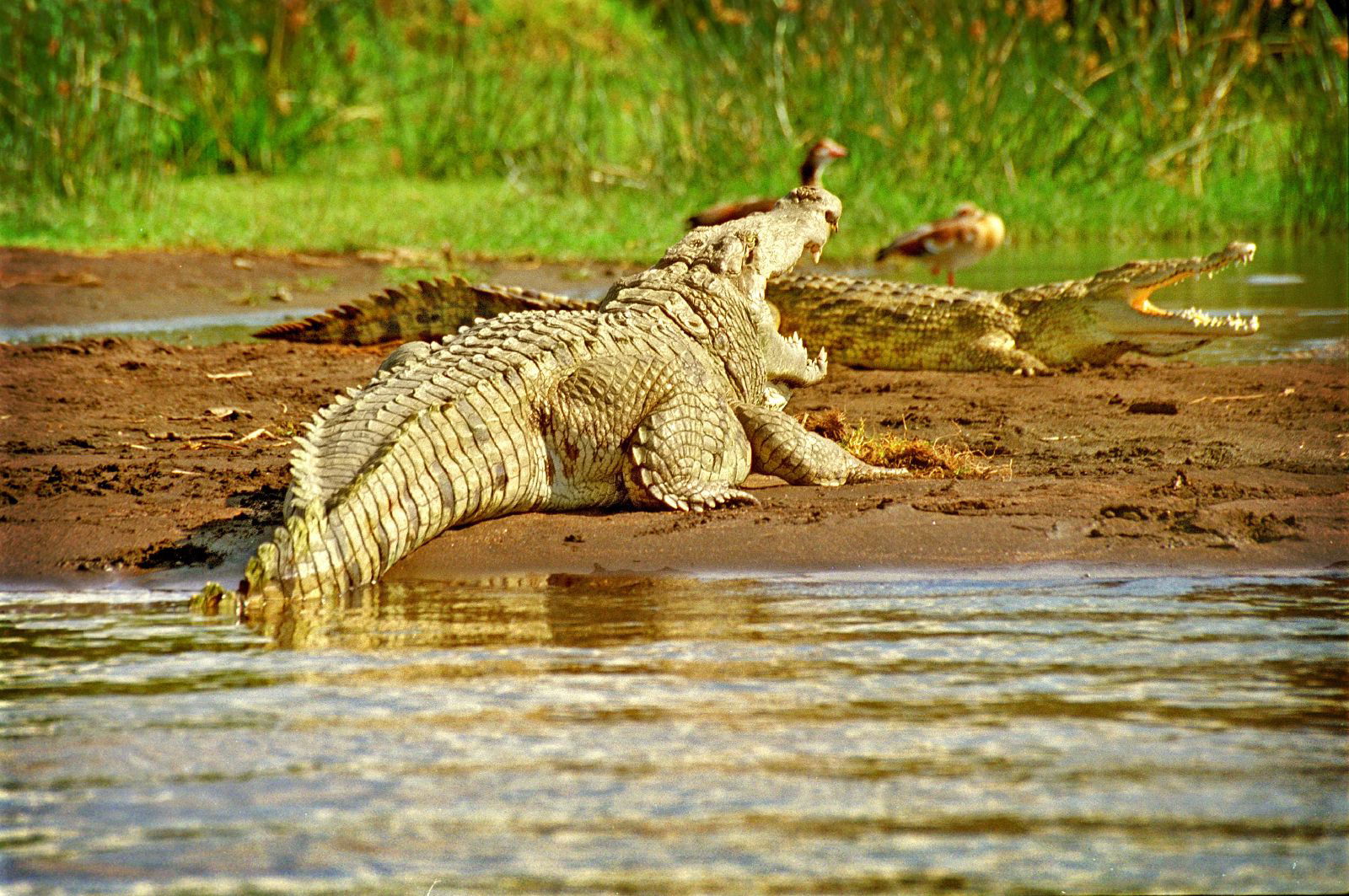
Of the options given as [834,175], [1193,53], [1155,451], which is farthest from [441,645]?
[1193,53]

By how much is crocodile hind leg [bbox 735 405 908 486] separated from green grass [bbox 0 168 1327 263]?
6.02 m

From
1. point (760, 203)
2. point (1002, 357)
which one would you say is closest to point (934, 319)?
point (1002, 357)

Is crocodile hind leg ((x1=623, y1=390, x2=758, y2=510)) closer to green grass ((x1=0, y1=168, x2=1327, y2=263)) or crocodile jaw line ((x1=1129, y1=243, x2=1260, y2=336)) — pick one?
crocodile jaw line ((x1=1129, y1=243, x2=1260, y2=336))

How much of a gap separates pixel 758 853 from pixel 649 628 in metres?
1.33

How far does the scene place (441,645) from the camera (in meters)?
3.67

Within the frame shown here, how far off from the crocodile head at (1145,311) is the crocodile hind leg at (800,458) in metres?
2.79

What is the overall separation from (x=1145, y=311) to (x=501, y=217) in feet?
19.8

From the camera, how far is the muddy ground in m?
4.57

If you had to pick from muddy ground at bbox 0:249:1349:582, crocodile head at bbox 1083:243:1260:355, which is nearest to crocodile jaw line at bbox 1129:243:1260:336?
crocodile head at bbox 1083:243:1260:355

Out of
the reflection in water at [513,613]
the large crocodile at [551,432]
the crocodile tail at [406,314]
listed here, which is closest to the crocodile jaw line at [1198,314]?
the large crocodile at [551,432]

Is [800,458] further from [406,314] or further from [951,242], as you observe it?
[951,242]

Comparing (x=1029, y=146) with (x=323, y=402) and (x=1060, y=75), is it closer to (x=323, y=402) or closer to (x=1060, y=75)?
(x=1060, y=75)

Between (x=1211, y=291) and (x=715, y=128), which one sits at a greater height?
(x=715, y=128)

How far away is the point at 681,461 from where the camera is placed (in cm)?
511
